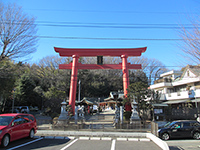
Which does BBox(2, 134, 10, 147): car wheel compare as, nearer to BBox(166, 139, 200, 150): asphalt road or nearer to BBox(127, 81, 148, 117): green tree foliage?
BBox(166, 139, 200, 150): asphalt road

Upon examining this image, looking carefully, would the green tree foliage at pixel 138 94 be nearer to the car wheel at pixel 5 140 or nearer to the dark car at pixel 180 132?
the dark car at pixel 180 132

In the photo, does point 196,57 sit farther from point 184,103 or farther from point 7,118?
point 184,103

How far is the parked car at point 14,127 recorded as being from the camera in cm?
690

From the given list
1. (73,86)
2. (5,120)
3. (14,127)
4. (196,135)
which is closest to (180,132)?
(196,135)

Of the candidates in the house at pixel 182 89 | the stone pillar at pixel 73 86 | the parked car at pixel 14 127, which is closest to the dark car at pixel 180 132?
the parked car at pixel 14 127

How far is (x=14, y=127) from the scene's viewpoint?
7.59m

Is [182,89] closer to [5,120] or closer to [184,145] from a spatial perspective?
[184,145]

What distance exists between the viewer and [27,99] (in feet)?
131

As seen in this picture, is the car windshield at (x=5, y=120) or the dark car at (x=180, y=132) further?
the dark car at (x=180, y=132)

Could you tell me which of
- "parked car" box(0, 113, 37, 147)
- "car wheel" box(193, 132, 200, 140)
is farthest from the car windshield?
"car wheel" box(193, 132, 200, 140)

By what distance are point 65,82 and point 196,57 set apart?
36817mm

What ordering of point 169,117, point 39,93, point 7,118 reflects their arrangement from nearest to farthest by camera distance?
point 7,118 → point 169,117 → point 39,93

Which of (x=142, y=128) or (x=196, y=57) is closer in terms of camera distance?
(x=196, y=57)

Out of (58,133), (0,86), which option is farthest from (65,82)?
(58,133)
